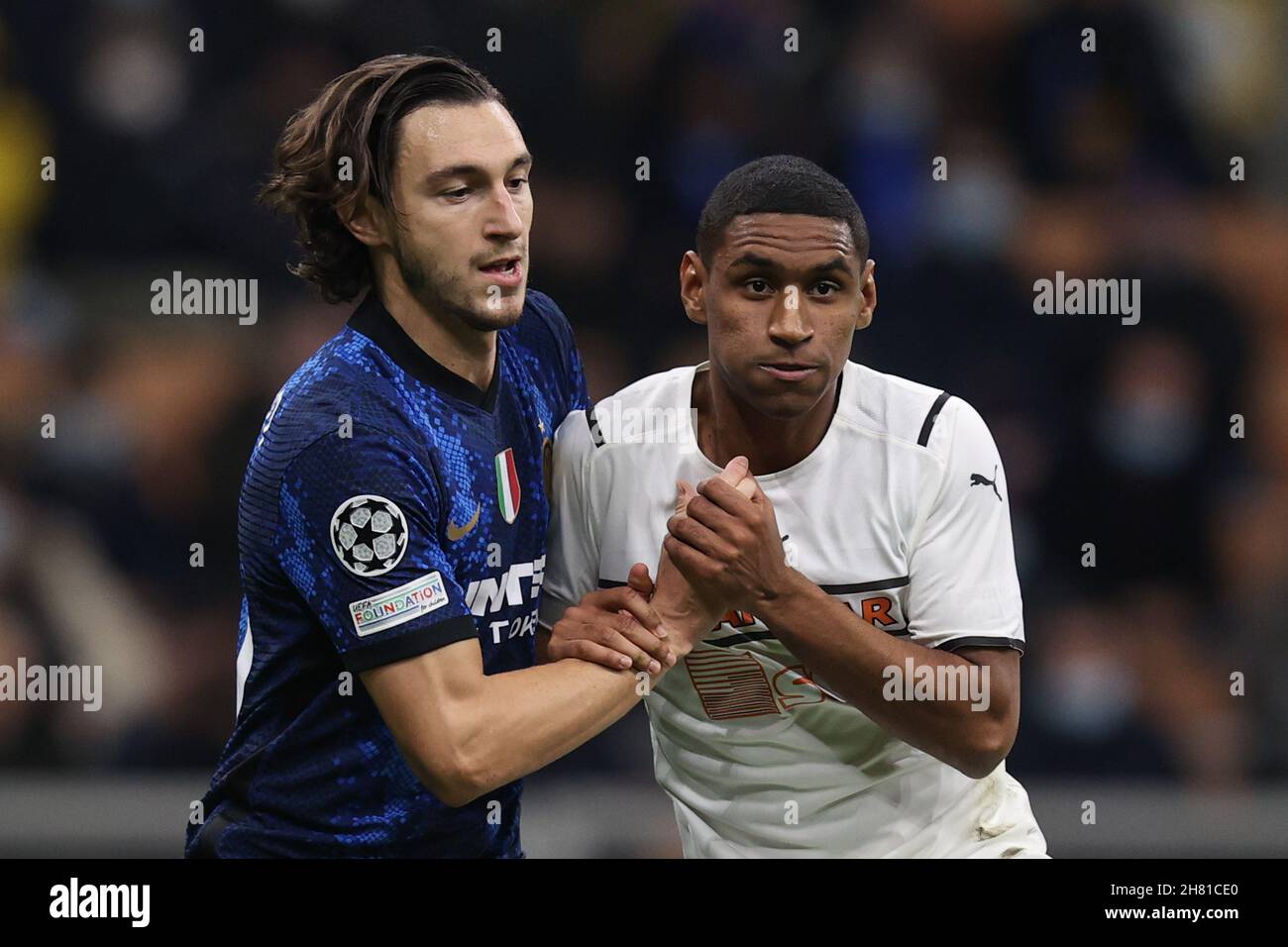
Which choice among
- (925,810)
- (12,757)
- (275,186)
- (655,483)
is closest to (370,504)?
(655,483)

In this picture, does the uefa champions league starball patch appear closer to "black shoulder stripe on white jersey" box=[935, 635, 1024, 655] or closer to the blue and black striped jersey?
the blue and black striped jersey

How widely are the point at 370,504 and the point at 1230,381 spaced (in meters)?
3.79

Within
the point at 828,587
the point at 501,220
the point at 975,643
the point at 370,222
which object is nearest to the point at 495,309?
the point at 501,220

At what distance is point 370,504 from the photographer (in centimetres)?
301

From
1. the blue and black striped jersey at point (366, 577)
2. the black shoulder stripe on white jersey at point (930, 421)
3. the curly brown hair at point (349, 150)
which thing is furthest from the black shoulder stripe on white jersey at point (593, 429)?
the black shoulder stripe on white jersey at point (930, 421)

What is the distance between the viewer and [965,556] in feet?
10.9

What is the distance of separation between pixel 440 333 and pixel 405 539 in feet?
1.70

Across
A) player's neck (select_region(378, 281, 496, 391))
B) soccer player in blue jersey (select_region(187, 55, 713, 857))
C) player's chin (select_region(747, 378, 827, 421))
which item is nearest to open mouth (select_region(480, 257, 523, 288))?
soccer player in blue jersey (select_region(187, 55, 713, 857))

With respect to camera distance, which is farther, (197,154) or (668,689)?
(197,154)

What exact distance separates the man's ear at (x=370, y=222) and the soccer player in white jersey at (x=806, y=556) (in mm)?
611

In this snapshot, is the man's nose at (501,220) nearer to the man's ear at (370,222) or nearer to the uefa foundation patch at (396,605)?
the man's ear at (370,222)

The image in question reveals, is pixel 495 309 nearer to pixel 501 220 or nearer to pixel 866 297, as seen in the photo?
pixel 501 220

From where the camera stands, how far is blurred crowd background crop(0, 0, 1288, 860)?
5418 mm

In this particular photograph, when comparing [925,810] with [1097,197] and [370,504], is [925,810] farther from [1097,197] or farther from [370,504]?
[1097,197]
